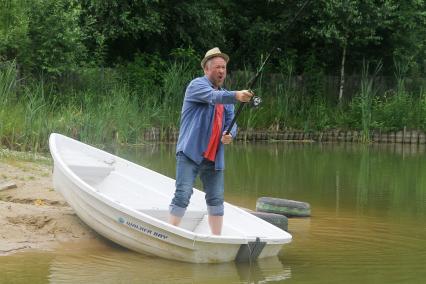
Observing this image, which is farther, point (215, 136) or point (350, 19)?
point (350, 19)

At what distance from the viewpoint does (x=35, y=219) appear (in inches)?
348

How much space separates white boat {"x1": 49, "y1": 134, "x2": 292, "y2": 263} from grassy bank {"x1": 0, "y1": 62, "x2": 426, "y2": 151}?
5.66 meters

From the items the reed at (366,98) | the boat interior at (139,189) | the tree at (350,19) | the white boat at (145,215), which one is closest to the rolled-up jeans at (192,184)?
the white boat at (145,215)

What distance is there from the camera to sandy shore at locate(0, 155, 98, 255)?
27.6 feet

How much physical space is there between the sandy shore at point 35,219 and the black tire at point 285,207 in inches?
94.8

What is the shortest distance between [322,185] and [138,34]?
488 inches

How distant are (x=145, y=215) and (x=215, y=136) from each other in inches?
36.4

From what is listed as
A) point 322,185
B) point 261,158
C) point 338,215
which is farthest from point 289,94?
point 338,215

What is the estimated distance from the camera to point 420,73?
27.5m

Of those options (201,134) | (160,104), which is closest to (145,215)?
(201,134)

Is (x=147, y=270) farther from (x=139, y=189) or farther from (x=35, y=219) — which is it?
(x=139, y=189)

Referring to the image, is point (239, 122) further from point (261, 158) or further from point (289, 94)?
point (261, 158)

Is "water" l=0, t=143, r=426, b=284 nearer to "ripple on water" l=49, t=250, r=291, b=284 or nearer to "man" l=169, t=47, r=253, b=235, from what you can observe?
"ripple on water" l=49, t=250, r=291, b=284

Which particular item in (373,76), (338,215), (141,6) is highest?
(141,6)
